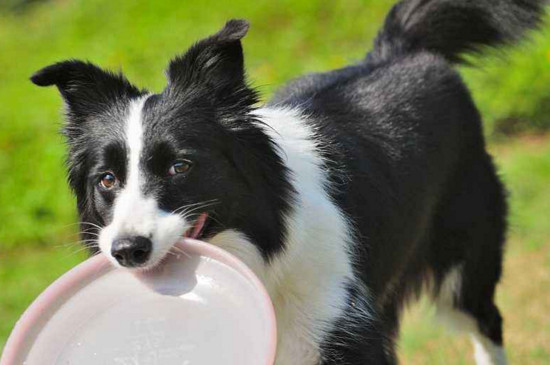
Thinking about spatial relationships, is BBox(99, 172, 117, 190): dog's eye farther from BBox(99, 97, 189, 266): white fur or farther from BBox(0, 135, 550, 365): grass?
BBox(0, 135, 550, 365): grass

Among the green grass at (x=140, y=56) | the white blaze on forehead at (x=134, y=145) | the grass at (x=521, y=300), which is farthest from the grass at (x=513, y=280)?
the white blaze on forehead at (x=134, y=145)

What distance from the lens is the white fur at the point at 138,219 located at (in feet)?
9.79

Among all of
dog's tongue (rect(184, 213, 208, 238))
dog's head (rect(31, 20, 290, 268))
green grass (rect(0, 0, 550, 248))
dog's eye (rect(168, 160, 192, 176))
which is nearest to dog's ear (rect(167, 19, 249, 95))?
dog's head (rect(31, 20, 290, 268))

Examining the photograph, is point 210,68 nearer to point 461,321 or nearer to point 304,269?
point 304,269

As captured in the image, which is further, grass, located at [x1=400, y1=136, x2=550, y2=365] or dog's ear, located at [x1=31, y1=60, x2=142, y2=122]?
grass, located at [x1=400, y1=136, x2=550, y2=365]

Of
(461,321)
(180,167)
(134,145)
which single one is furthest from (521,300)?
(134,145)

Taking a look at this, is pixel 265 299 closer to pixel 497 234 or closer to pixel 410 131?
pixel 410 131

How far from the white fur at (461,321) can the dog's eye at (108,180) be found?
235cm

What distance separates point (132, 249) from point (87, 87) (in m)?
0.86

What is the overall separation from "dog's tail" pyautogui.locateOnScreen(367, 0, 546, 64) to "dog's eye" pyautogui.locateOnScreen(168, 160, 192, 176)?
1923mm

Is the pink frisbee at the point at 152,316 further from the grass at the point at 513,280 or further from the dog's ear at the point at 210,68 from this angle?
the grass at the point at 513,280

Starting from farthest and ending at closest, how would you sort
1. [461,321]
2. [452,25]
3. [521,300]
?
[521,300], [461,321], [452,25]

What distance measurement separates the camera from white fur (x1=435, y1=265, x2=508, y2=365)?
5.07 meters

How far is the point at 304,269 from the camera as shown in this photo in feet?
11.7
